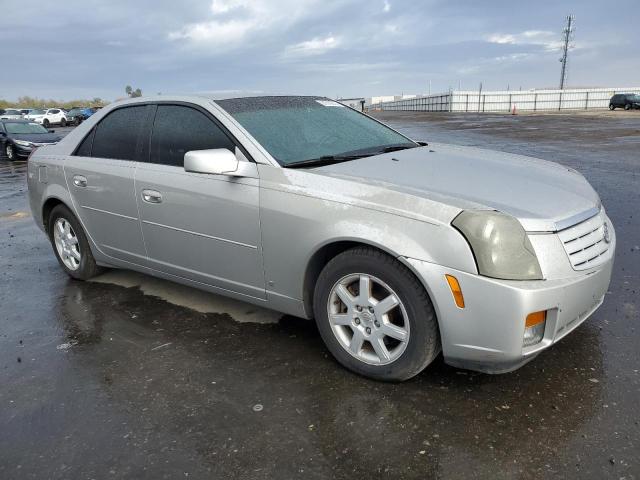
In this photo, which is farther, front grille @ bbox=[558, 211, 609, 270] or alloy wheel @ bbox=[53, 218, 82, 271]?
alloy wheel @ bbox=[53, 218, 82, 271]

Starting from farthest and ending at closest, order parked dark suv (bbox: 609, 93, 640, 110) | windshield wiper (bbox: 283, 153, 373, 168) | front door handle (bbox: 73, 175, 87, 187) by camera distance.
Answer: parked dark suv (bbox: 609, 93, 640, 110) < front door handle (bbox: 73, 175, 87, 187) < windshield wiper (bbox: 283, 153, 373, 168)

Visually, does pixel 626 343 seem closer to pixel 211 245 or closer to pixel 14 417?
pixel 211 245

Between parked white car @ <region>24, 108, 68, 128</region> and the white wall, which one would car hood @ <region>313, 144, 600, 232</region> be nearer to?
parked white car @ <region>24, 108, 68, 128</region>

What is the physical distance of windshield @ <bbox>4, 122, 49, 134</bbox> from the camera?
18.5m

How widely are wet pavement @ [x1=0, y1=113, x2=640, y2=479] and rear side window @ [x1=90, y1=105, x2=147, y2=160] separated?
48.6 inches

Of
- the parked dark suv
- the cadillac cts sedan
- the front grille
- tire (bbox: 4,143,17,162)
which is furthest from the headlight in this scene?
the parked dark suv

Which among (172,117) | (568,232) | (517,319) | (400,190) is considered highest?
(172,117)

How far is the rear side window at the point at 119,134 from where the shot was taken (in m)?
4.31

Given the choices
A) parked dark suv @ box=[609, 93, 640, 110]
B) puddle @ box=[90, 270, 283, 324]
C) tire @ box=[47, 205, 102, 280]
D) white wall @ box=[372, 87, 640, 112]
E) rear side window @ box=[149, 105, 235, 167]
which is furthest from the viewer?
white wall @ box=[372, 87, 640, 112]

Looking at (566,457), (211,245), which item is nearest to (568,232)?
(566,457)

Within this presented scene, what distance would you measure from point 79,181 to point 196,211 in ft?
5.13

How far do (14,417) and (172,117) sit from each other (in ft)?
7.25

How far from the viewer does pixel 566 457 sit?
2.44 metres

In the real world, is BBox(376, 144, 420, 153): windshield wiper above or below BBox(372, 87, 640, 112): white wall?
above
